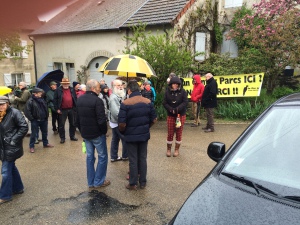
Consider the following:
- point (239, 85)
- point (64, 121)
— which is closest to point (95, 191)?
point (64, 121)

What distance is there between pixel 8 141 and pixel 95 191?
5.06 feet

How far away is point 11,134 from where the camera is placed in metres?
4.06

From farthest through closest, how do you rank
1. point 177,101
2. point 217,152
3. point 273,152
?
point 177,101
point 217,152
point 273,152

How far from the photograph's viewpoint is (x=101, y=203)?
4.10 metres

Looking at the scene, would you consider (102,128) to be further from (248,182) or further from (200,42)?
(200,42)

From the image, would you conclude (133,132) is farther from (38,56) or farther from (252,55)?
(38,56)

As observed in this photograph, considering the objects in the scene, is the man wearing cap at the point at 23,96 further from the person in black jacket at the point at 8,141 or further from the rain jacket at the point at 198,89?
the rain jacket at the point at 198,89

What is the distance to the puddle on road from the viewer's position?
3.73 meters

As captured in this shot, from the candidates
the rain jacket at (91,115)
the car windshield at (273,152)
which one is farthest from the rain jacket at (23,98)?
the car windshield at (273,152)

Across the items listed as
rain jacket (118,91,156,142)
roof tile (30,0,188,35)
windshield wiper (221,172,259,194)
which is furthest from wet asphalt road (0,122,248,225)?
roof tile (30,0,188,35)

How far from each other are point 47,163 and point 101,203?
2.30 m

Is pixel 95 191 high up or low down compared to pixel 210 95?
down

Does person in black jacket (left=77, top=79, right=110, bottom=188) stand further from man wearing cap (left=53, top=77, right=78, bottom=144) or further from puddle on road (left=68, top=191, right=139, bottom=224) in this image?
man wearing cap (left=53, top=77, right=78, bottom=144)

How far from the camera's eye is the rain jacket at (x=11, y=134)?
400cm
